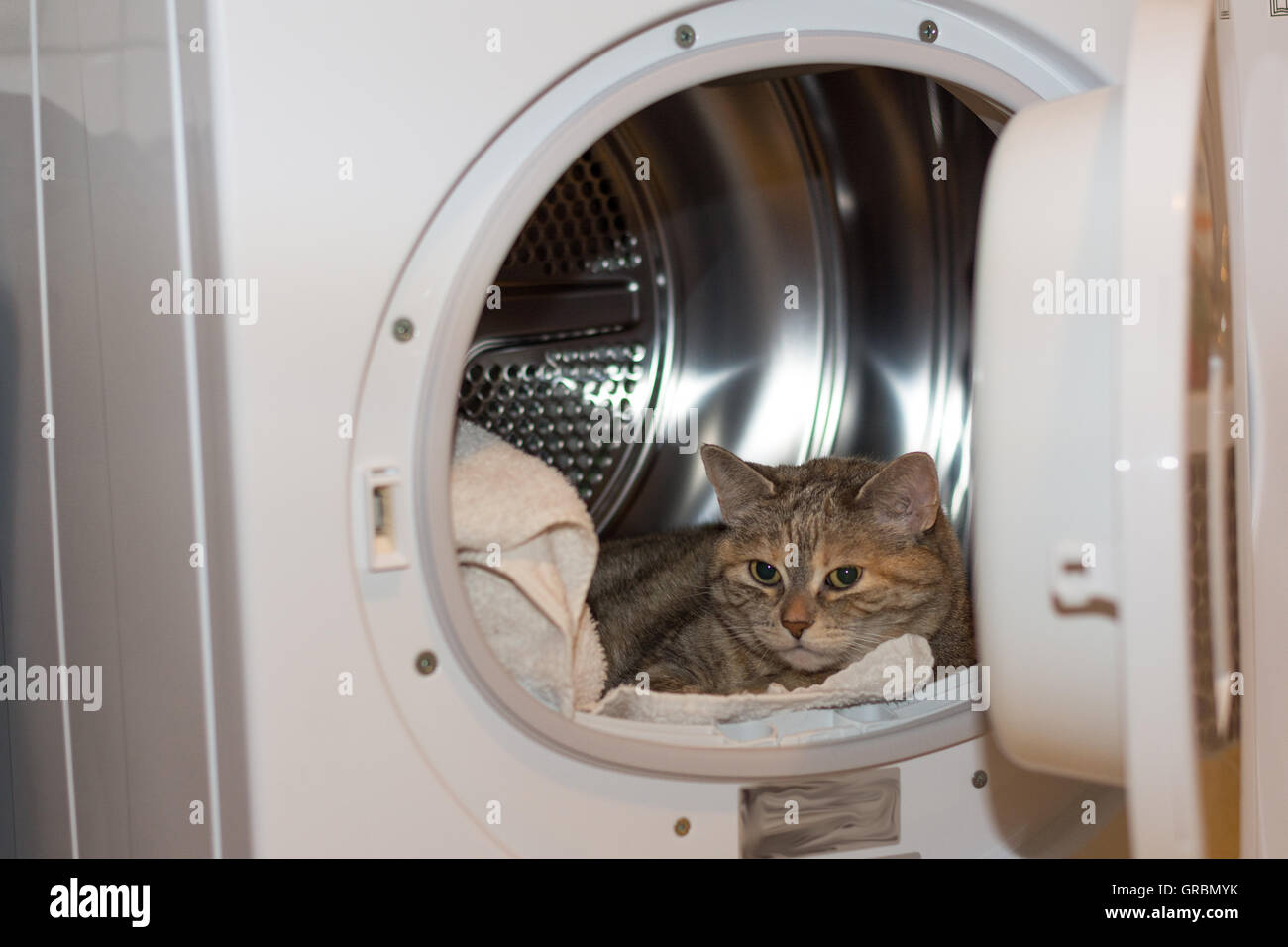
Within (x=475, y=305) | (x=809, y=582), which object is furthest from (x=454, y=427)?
(x=809, y=582)

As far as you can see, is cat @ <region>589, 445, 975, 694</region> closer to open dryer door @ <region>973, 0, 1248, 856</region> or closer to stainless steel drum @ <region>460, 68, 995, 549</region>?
stainless steel drum @ <region>460, 68, 995, 549</region>

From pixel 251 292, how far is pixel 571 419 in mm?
765

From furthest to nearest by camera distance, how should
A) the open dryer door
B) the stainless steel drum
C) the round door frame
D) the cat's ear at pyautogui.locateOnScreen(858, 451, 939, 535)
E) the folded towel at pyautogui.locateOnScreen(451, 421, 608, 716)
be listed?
the stainless steel drum < the cat's ear at pyautogui.locateOnScreen(858, 451, 939, 535) < the folded towel at pyautogui.locateOnScreen(451, 421, 608, 716) < the round door frame < the open dryer door

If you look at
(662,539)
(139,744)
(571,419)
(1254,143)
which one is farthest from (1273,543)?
(139,744)

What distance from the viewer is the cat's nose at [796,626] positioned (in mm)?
1292

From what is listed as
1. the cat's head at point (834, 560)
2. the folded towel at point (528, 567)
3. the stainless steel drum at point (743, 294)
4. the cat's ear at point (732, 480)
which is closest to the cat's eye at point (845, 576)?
the cat's head at point (834, 560)

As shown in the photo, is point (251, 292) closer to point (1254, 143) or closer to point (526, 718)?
point (526, 718)

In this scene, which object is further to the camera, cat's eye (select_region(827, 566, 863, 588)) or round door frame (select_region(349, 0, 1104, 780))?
cat's eye (select_region(827, 566, 863, 588))

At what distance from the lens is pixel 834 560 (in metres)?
1.34

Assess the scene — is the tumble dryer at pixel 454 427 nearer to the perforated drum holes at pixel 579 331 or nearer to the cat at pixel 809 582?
the cat at pixel 809 582

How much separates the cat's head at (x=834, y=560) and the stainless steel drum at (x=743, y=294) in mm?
190

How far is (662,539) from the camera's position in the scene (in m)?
1.56

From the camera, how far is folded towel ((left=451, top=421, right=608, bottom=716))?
3.39 ft

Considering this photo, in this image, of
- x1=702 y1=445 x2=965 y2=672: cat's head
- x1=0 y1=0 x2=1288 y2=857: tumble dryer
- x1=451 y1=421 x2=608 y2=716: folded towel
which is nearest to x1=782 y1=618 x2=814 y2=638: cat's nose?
x1=702 y1=445 x2=965 y2=672: cat's head
